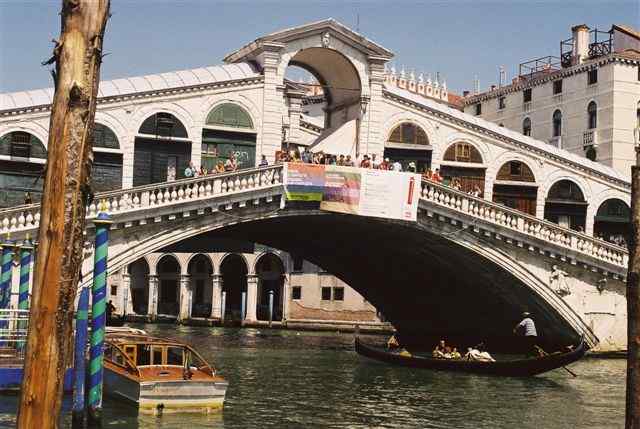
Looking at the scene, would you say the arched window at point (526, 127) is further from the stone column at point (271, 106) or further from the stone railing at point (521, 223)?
the stone column at point (271, 106)

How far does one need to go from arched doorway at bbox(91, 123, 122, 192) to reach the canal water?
6079mm

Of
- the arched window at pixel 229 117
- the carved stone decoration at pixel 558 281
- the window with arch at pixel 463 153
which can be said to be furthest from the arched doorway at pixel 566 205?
the arched window at pixel 229 117

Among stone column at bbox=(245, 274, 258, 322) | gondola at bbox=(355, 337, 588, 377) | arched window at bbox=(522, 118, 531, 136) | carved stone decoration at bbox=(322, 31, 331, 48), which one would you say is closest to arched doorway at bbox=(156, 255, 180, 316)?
stone column at bbox=(245, 274, 258, 322)

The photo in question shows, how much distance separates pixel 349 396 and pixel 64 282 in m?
15.6

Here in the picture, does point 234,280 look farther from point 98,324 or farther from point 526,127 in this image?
point 98,324

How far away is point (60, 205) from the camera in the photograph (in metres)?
6.46

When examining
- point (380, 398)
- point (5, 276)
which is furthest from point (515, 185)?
point (5, 276)

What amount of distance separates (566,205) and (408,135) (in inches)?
252

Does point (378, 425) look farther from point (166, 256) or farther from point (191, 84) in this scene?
point (166, 256)

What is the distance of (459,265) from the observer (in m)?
30.9

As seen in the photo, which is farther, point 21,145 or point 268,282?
point 268,282

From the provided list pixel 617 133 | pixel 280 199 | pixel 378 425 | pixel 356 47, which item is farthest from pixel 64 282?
pixel 617 133

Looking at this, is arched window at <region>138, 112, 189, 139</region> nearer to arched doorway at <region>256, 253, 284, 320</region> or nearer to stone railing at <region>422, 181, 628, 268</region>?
stone railing at <region>422, 181, 628, 268</region>

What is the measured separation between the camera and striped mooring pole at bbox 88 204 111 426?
14.8 meters
